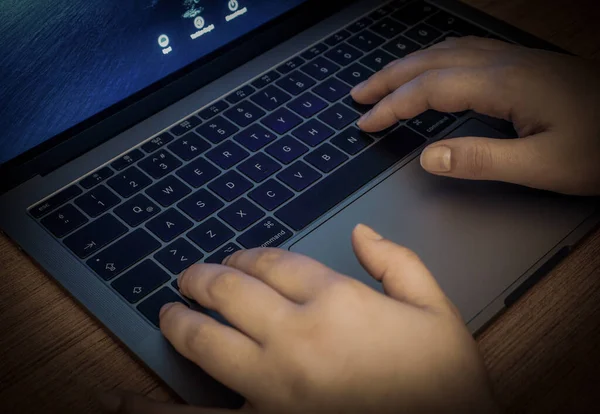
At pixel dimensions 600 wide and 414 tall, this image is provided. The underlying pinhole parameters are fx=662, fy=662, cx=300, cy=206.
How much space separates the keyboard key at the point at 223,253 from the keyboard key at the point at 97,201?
133 millimetres

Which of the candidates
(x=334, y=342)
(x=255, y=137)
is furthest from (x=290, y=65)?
(x=334, y=342)

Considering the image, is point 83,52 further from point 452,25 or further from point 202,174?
point 452,25

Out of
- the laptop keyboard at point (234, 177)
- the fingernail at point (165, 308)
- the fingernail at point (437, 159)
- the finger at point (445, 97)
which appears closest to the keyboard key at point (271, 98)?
the laptop keyboard at point (234, 177)

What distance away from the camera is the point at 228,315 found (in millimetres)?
558

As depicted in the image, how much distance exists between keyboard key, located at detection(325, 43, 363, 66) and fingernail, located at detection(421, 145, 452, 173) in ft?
0.78

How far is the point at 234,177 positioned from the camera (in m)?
0.74

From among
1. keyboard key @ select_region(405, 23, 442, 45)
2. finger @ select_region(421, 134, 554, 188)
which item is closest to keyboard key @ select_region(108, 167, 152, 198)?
finger @ select_region(421, 134, 554, 188)

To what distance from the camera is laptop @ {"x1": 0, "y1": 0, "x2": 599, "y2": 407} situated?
0.64 meters

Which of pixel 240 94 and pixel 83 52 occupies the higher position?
pixel 83 52

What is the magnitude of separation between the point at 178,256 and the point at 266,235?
91 mm

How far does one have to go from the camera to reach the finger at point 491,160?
69 centimetres

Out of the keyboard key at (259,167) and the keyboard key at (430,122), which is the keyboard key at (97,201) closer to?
the keyboard key at (259,167)

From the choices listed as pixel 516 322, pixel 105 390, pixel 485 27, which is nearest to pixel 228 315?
pixel 105 390

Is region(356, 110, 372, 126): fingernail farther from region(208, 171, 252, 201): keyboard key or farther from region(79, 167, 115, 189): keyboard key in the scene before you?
region(79, 167, 115, 189): keyboard key
